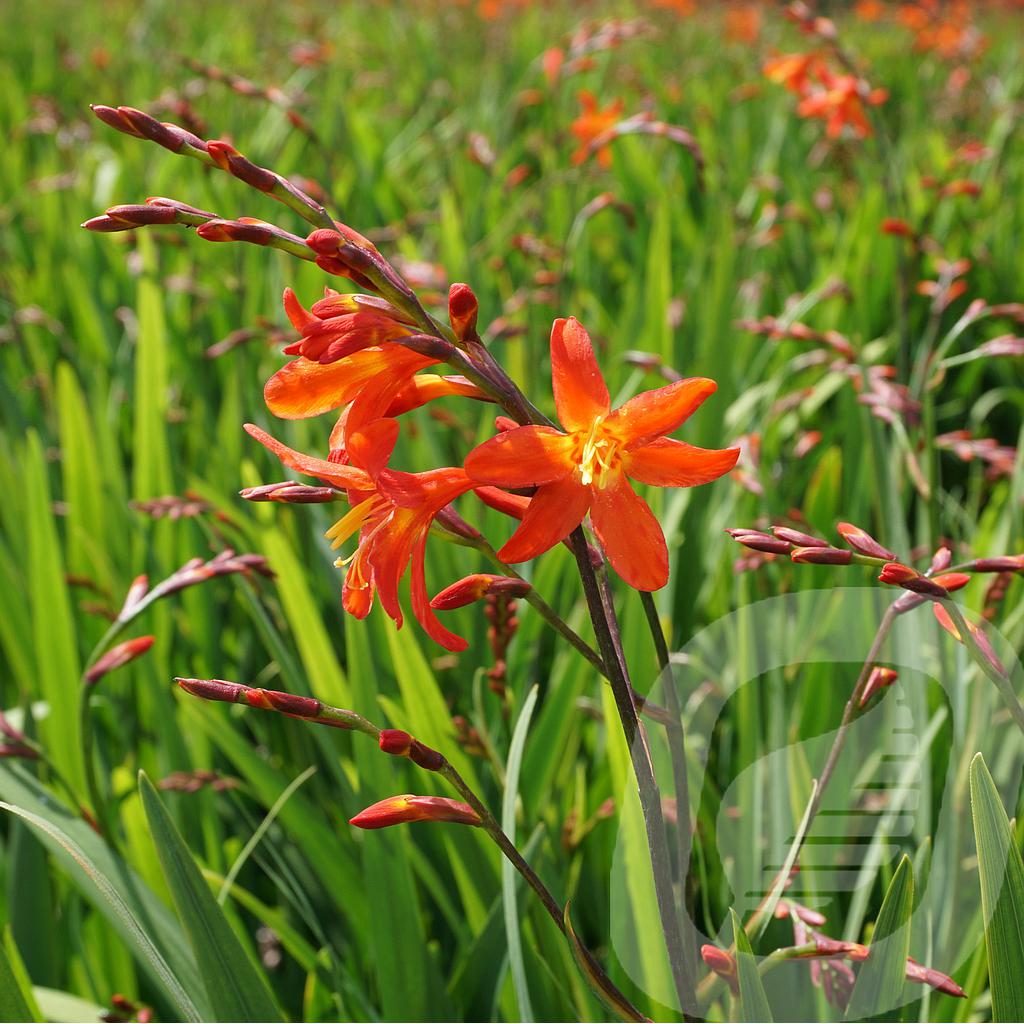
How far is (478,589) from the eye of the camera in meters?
0.73

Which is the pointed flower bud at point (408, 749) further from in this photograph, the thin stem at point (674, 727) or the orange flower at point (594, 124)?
the orange flower at point (594, 124)

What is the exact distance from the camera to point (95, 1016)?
1.14 m

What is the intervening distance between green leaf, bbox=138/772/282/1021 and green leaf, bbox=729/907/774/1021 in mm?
396

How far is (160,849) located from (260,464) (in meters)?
1.19

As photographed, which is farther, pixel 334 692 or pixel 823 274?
pixel 823 274

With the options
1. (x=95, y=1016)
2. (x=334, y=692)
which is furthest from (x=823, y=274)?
(x=95, y=1016)

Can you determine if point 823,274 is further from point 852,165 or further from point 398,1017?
point 398,1017

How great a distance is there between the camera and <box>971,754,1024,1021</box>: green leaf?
74cm

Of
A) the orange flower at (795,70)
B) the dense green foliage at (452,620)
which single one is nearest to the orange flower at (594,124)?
the dense green foliage at (452,620)

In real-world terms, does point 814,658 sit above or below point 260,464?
below

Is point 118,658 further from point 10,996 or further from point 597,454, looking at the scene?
point 597,454

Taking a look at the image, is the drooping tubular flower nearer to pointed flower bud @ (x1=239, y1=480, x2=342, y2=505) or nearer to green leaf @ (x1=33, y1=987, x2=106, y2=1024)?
pointed flower bud @ (x1=239, y1=480, x2=342, y2=505)

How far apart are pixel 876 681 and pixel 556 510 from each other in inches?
12.9

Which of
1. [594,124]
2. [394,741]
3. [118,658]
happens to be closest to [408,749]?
Answer: [394,741]
